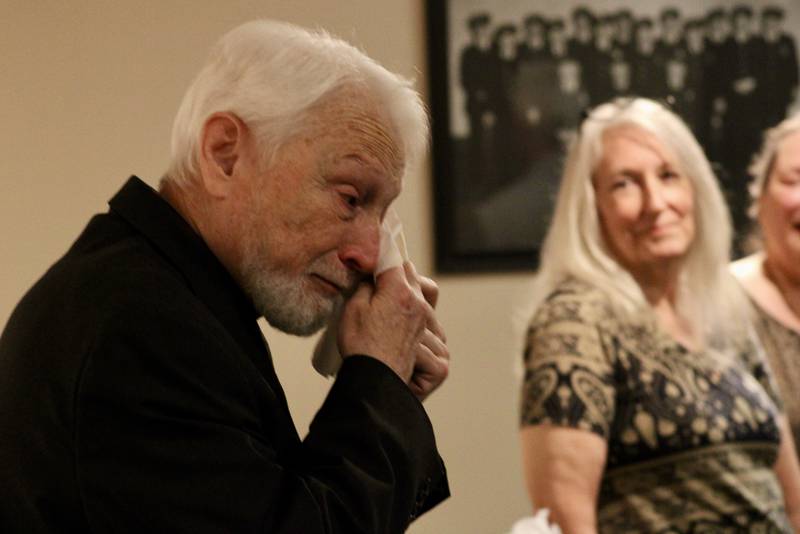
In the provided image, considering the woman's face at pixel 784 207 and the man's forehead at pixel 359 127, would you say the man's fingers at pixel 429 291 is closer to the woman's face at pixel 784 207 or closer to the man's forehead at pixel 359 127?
the man's forehead at pixel 359 127

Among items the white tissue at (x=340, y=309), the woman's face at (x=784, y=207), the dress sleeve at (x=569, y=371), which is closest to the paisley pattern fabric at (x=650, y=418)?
the dress sleeve at (x=569, y=371)

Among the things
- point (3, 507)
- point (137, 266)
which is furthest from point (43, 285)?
point (3, 507)

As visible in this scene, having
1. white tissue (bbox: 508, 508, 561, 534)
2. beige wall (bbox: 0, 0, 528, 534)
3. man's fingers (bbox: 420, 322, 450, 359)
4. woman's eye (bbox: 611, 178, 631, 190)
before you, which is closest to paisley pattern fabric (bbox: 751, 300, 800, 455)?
woman's eye (bbox: 611, 178, 631, 190)

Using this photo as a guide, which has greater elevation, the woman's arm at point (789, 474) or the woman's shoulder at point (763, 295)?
the woman's shoulder at point (763, 295)

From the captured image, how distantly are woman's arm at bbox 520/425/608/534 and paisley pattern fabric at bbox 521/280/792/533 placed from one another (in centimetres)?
2

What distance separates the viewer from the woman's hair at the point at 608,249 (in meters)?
2.40

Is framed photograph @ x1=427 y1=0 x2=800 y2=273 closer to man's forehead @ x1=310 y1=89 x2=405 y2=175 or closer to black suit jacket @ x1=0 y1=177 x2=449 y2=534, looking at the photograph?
man's forehead @ x1=310 y1=89 x2=405 y2=175

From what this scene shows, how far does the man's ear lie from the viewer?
1.30 metres

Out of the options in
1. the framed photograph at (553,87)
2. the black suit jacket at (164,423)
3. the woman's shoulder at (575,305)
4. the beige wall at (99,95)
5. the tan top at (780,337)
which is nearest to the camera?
the black suit jacket at (164,423)

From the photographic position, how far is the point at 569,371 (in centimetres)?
222

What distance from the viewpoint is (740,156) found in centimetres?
383

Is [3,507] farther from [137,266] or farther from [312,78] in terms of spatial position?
[312,78]

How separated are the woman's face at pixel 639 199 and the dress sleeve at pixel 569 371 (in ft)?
0.71

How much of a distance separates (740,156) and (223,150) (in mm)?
2843
